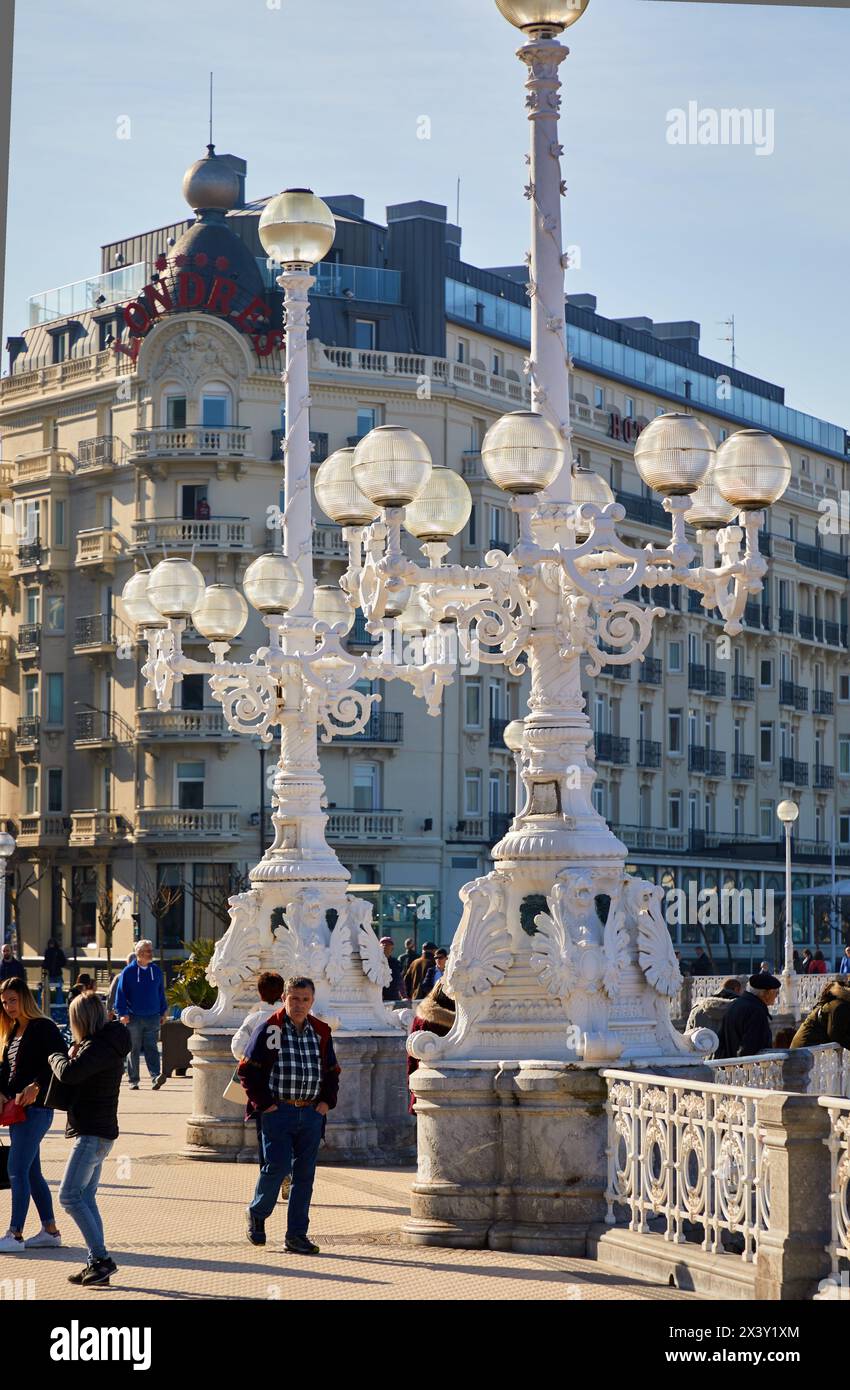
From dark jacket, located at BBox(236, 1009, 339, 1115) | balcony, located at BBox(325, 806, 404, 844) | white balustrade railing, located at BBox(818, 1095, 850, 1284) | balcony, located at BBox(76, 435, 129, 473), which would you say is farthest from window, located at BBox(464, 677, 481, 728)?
white balustrade railing, located at BBox(818, 1095, 850, 1284)

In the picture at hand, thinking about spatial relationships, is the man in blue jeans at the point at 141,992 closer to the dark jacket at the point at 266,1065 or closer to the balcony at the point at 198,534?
the dark jacket at the point at 266,1065

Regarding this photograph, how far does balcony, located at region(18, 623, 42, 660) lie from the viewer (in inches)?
2327

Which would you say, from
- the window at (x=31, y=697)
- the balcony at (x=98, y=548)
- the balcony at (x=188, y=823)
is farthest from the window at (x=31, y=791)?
the balcony at (x=98, y=548)

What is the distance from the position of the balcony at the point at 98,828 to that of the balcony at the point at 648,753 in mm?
15540

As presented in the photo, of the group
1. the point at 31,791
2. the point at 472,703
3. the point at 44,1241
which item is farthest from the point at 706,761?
the point at 44,1241

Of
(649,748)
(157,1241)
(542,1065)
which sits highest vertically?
(649,748)

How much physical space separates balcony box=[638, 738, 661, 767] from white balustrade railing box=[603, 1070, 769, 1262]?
52.3m

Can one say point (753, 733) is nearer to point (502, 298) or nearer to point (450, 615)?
point (502, 298)

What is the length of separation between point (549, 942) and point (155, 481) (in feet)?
146

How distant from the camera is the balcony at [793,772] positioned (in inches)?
2857

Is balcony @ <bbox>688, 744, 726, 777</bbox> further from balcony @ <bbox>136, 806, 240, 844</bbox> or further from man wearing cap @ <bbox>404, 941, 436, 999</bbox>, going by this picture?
man wearing cap @ <bbox>404, 941, 436, 999</bbox>

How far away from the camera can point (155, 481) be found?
183ft

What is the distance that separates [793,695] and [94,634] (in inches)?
988
